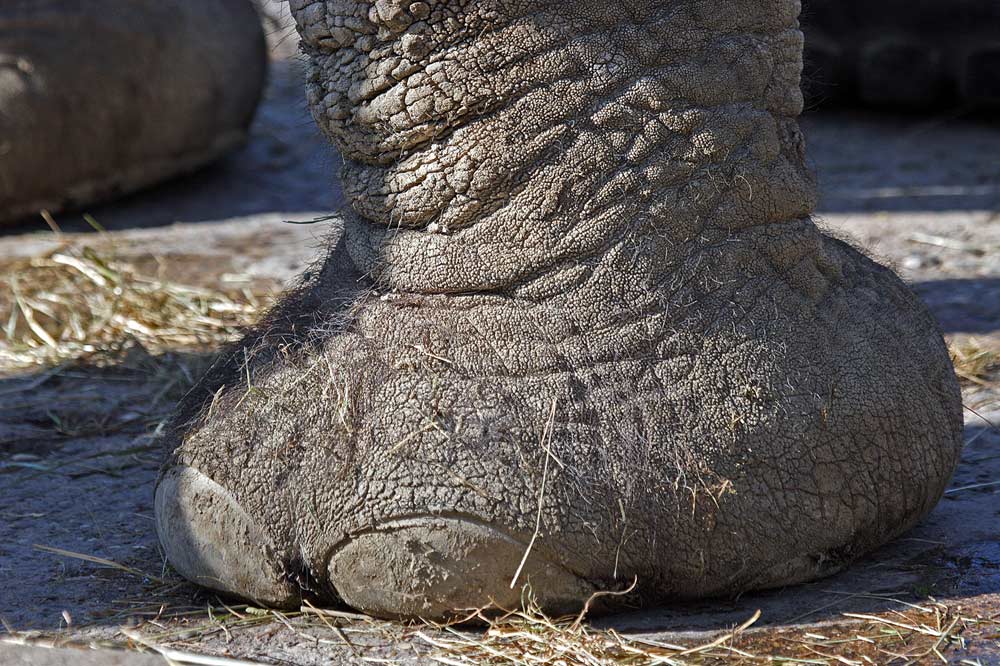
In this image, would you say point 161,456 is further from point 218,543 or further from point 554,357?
point 554,357

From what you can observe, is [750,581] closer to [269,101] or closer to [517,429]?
[517,429]

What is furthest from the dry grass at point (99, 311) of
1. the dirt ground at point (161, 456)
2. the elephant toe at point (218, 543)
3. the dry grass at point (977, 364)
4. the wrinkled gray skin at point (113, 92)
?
the dry grass at point (977, 364)

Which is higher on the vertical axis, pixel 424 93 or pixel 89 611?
pixel 424 93

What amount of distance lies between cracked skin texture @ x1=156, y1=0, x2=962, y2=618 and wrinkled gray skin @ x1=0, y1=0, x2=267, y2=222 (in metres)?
3.87

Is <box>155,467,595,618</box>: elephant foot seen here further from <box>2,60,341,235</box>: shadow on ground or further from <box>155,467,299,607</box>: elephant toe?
<box>2,60,341,235</box>: shadow on ground

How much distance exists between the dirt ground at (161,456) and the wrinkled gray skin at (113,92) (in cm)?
20

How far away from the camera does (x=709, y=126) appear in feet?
7.73

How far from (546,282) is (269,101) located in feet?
22.2

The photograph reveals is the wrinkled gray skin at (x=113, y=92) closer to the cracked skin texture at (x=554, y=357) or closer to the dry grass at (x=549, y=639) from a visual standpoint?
the cracked skin texture at (x=554, y=357)

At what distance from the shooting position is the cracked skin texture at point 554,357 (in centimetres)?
222

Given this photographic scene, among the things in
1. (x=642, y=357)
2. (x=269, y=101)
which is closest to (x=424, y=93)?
(x=642, y=357)

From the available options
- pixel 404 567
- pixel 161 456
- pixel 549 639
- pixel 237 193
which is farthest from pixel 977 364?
pixel 237 193

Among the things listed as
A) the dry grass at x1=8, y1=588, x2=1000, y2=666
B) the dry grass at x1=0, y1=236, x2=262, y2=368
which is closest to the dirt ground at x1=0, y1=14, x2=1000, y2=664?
the dry grass at x1=8, y1=588, x2=1000, y2=666

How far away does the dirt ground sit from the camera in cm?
225
